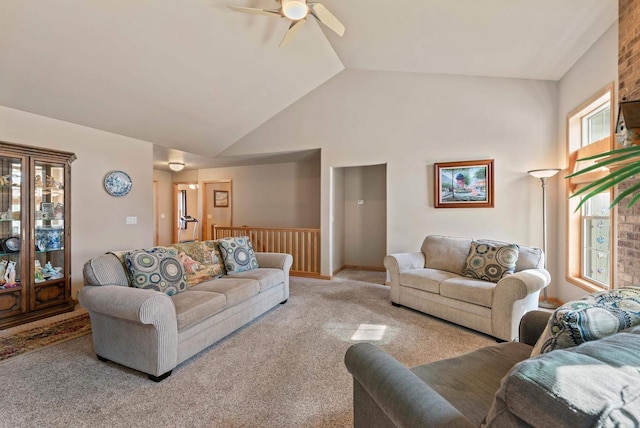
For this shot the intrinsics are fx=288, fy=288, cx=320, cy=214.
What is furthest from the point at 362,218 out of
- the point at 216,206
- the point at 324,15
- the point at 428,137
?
the point at 324,15

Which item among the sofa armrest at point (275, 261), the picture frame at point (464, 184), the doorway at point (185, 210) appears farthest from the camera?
the doorway at point (185, 210)

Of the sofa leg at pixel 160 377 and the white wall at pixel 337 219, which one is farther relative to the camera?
the white wall at pixel 337 219

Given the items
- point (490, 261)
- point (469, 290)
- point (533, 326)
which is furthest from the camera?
point (490, 261)

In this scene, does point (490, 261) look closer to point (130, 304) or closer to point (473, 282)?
point (473, 282)

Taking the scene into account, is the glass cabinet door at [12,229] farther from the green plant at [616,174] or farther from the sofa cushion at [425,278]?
the green plant at [616,174]

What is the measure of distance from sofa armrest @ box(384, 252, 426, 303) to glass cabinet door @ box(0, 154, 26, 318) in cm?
416

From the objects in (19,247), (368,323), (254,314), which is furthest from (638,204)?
(19,247)

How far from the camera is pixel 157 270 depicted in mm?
2592

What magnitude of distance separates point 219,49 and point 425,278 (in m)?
3.61

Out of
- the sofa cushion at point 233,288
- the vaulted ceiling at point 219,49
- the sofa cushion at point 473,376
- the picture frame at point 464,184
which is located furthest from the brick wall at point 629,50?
the sofa cushion at point 233,288

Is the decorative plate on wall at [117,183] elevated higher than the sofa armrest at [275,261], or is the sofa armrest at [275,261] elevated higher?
the decorative plate on wall at [117,183]

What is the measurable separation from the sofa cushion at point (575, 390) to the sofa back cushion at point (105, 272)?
2.70 meters

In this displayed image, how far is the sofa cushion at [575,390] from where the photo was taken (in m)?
0.56

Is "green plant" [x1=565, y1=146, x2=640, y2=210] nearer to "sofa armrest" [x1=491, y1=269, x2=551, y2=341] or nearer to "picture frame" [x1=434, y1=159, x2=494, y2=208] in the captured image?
"sofa armrest" [x1=491, y1=269, x2=551, y2=341]
